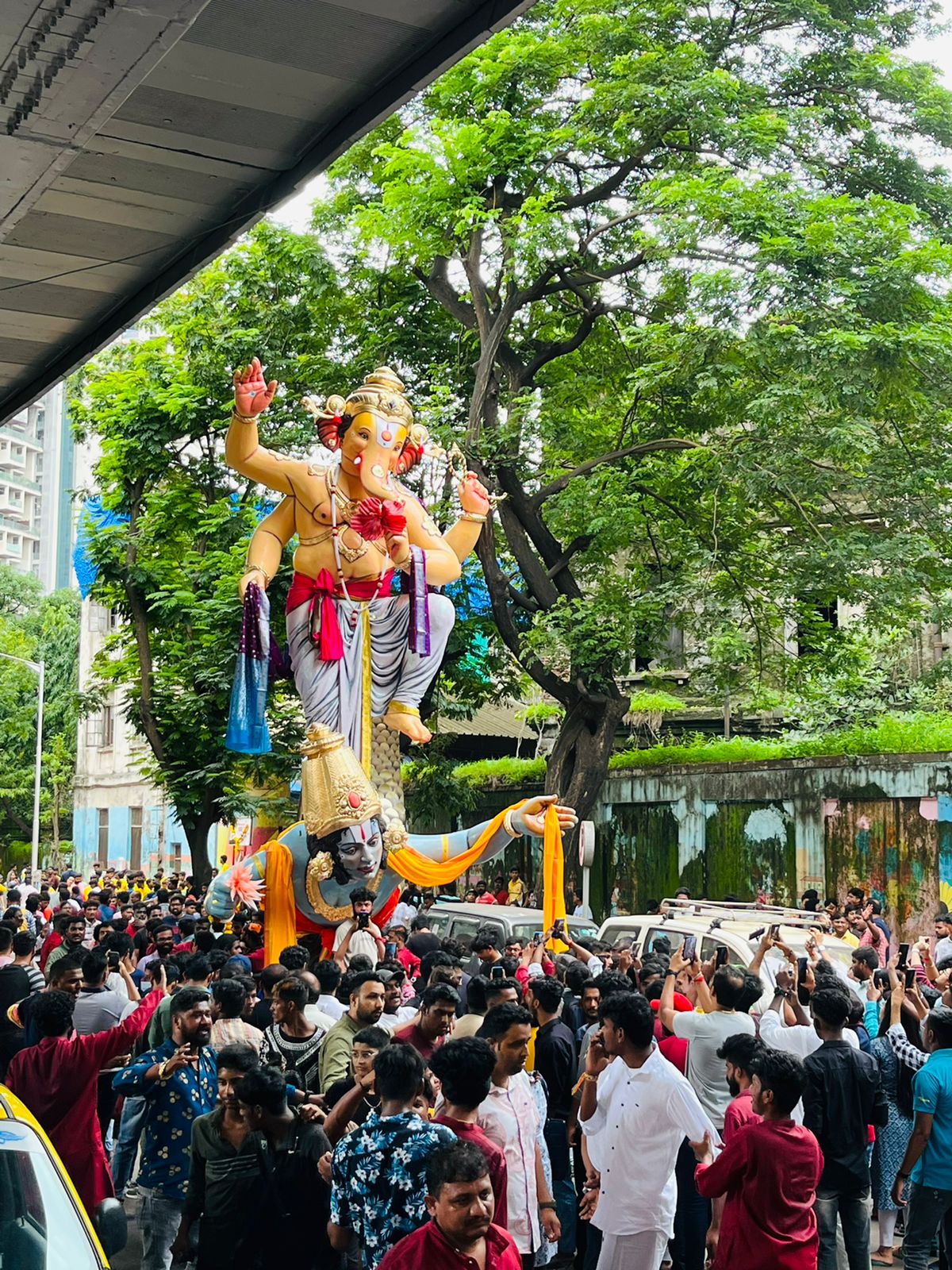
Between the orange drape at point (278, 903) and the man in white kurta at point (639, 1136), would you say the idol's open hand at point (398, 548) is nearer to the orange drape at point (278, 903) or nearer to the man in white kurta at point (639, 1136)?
the orange drape at point (278, 903)

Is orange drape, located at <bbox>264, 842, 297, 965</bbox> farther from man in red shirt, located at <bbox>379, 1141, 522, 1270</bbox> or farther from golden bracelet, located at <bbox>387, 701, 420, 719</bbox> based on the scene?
man in red shirt, located at <bbox>379, 1141, 522, 1270</bbox>

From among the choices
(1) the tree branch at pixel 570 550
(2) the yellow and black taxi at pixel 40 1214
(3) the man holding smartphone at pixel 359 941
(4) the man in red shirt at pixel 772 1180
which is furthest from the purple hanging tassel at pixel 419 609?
(2) the yellow and black taxi at pixel 40 1214

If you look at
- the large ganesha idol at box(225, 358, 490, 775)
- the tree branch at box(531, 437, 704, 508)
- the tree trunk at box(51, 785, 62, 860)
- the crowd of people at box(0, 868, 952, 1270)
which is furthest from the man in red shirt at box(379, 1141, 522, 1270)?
the tree trunk at box(51, 785, 62, 860)

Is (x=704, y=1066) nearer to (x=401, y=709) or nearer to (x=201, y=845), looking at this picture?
(x=401, y=709)

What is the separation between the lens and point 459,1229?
13.3ft

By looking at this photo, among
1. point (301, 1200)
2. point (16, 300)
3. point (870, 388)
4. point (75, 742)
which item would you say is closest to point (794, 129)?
point (870, 388)

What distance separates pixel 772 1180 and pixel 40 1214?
261cm

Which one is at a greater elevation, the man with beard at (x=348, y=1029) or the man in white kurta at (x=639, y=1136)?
the man with beard at (x=348, y=1029)

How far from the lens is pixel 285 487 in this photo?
15.2 meters

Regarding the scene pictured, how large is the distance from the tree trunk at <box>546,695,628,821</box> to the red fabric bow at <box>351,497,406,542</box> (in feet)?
20.2

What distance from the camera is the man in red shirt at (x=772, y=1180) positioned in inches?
223

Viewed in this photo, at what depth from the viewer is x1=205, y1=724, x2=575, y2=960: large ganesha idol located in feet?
48.3

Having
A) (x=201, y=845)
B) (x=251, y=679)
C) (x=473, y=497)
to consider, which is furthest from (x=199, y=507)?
(x=251, y=679)

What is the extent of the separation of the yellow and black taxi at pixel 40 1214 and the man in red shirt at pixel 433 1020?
66.3 inches
